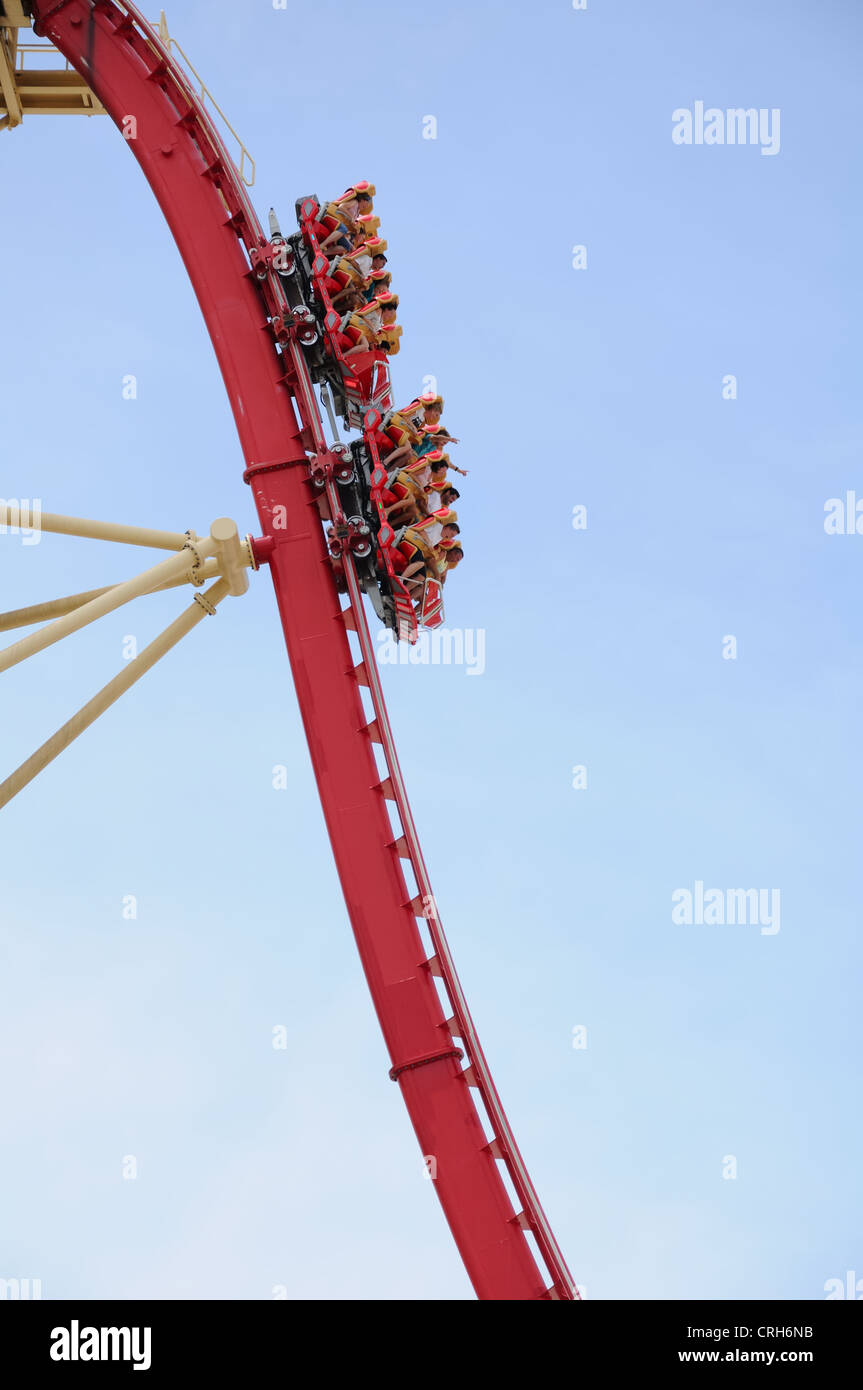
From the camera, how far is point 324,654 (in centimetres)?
1334

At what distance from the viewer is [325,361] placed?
559 inches

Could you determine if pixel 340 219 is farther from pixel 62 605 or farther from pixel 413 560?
pixel 62 605

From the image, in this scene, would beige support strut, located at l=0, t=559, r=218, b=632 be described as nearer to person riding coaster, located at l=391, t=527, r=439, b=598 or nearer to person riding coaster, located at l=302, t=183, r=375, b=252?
person riding coaster, located at l=391, t=527, r=439, b=598

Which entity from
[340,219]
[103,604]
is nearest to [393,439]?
[340,219]

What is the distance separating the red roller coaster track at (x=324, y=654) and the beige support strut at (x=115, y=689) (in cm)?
138

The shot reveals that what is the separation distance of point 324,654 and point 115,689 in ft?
9.71

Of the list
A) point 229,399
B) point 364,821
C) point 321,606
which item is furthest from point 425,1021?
point 229,399

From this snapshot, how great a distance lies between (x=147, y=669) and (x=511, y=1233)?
513cm

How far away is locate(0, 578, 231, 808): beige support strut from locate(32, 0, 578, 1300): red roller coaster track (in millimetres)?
1377

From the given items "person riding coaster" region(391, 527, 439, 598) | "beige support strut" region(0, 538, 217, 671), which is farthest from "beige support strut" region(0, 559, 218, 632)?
"person riding coaster" region(391, 527, 439, 598)

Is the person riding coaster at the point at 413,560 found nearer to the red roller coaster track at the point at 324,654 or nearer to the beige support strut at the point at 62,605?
the red roller coaster track at the point at 324,654
